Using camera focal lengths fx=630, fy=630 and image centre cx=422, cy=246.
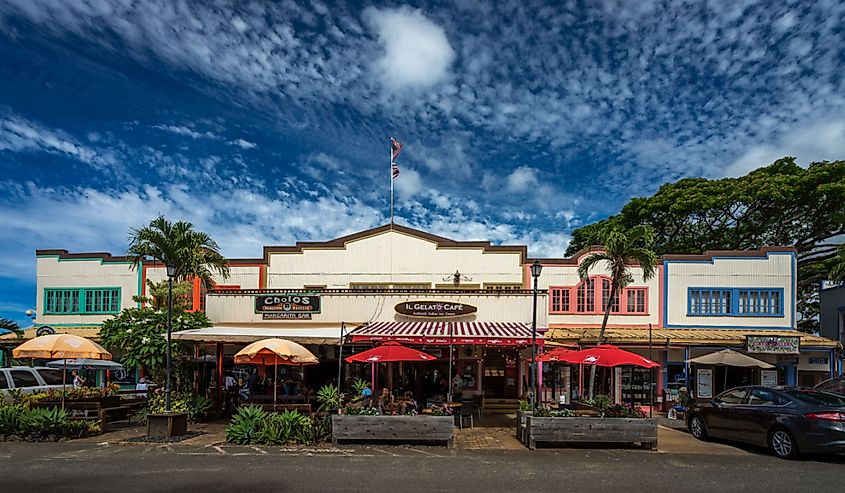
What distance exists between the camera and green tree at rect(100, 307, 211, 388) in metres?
17.7

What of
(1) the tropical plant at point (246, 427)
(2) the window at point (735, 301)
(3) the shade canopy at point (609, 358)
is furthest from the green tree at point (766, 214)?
(1) the tropical plant at point (246, 427)

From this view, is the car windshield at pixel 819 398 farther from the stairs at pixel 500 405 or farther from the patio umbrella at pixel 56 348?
the patio umbrella at pixel 56 348

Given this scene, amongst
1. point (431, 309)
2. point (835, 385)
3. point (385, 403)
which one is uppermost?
point (431, 309)

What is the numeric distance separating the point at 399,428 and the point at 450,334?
4246 millimetres

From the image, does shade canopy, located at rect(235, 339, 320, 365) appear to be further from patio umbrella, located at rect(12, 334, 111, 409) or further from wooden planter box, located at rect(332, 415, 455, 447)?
patio umbrella, located at rect(12, 334, 111, 409)

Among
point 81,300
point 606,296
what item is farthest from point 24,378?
point 606,296

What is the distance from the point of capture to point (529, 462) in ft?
37.7

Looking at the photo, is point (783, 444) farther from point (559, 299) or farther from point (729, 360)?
point (559, 299)

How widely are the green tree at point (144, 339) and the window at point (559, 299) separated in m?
13.6

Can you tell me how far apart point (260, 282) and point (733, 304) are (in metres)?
18.6

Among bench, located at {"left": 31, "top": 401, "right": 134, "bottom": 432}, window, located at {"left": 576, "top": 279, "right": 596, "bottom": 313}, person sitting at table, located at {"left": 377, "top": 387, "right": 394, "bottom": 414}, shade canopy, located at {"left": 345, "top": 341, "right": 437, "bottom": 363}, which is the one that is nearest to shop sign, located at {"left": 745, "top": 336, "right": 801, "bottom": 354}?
window, located at {"left": 576, "top": 279, "right": 596, "bottom": 313}

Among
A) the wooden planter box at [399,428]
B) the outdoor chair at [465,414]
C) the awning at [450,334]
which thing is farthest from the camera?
the awning at [450,334]

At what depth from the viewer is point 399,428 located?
13.2 m

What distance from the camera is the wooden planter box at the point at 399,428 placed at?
43.3ft
